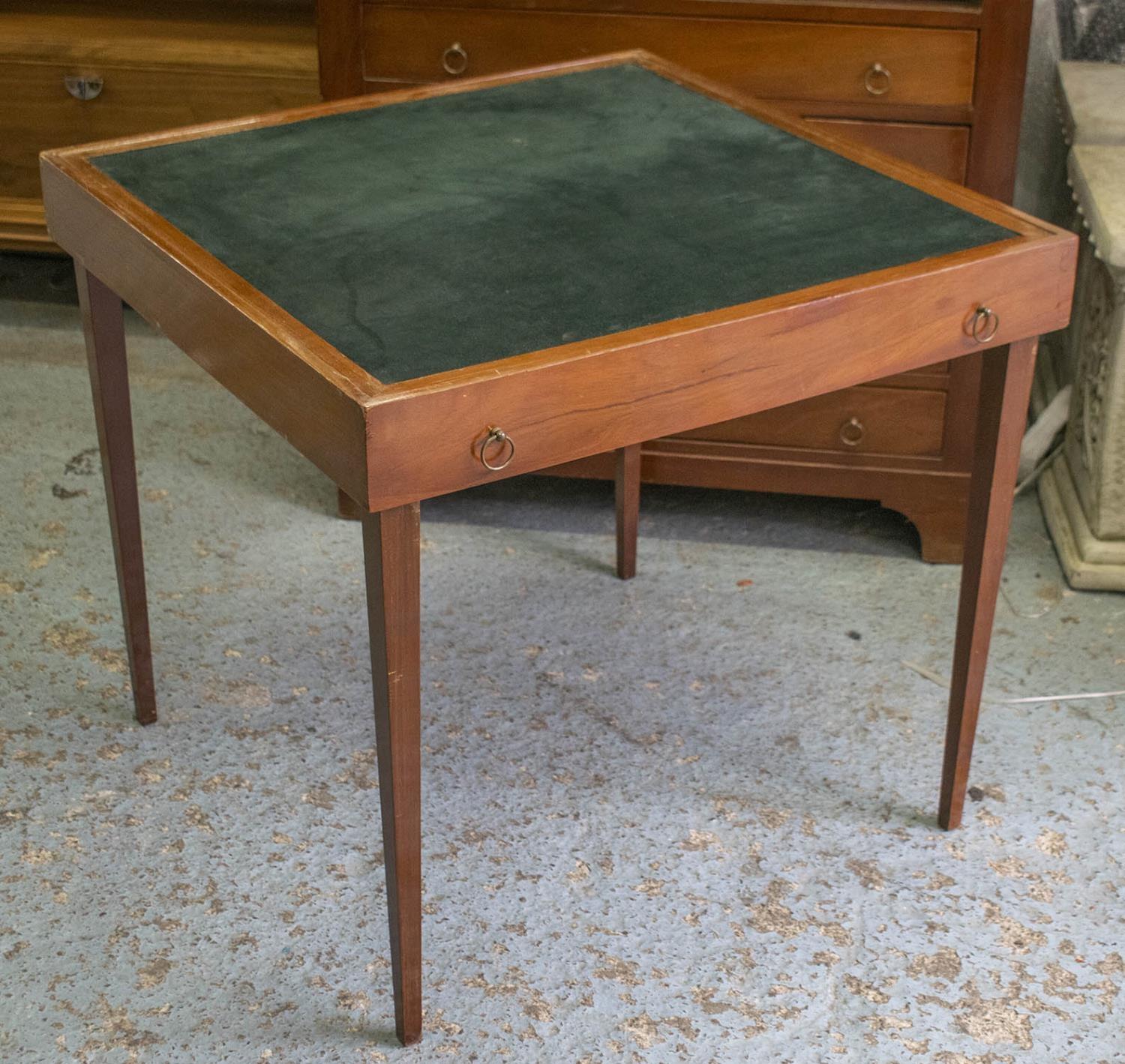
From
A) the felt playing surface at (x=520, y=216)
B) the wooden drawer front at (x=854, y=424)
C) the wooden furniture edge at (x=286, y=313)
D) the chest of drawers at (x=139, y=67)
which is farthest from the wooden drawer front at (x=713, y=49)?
the chest of drawers at (x=139, y=67)

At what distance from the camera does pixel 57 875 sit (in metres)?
1.79

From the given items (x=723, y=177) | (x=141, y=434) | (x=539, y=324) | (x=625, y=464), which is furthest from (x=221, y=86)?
(x=539, y=324)

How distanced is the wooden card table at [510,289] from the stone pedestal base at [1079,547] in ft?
2.23

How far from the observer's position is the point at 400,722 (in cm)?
140

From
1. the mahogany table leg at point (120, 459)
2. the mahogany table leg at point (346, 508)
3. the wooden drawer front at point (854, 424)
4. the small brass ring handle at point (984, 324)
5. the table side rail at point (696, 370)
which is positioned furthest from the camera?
the mahogany table leg at point (346, 508)

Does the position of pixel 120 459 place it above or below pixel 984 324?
below

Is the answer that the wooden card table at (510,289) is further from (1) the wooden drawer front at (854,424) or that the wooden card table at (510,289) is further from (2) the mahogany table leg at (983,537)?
(1) the wooden drawer front at (854,424)

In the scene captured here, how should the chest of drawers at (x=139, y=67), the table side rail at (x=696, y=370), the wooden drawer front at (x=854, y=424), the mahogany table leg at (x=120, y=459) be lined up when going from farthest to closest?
the chest of drawers at (x=139, y=67), the wooden drawer front at (x=854, y=424), the mahogany table leg at (x=120, y=459), the table side rail at (x=696, y=370)

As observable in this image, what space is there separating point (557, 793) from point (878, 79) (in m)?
1.10

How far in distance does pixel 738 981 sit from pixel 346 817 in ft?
1.78

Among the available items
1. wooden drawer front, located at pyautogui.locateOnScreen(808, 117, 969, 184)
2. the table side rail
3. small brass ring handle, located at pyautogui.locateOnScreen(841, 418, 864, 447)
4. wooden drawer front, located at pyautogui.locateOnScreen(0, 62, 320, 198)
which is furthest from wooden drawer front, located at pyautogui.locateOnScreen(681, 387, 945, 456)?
wooden drawer front, located at pyautogui.locateOnScreen(0, 62, 320, 198)

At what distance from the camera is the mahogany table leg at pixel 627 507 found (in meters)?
2.32

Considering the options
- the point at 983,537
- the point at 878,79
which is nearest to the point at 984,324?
the point at 983,537

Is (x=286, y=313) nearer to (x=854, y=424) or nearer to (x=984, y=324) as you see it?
(x=984, y=324)
